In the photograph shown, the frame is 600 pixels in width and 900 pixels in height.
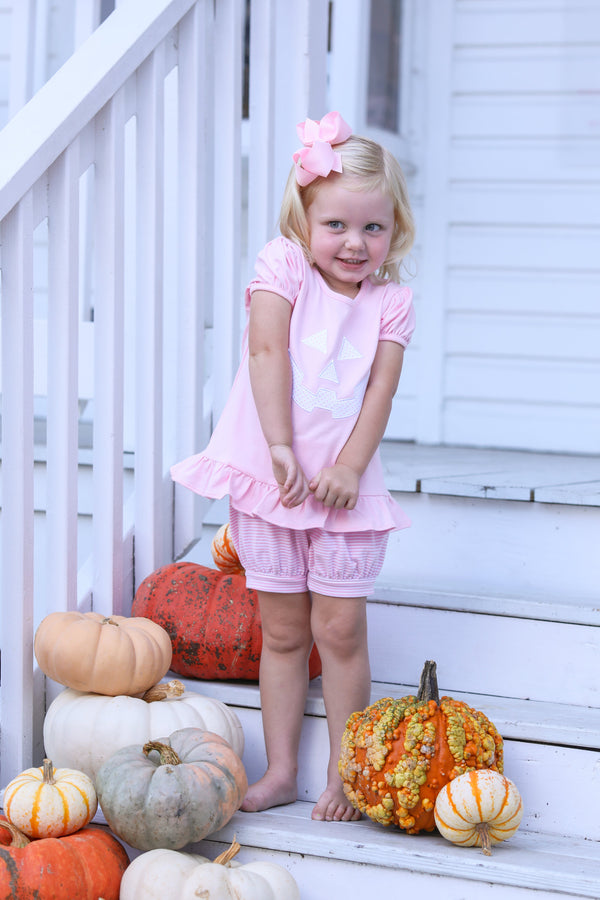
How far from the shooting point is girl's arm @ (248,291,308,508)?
5.91 feet

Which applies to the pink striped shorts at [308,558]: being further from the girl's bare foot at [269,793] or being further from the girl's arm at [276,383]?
the girl's bare foot at [269,793]

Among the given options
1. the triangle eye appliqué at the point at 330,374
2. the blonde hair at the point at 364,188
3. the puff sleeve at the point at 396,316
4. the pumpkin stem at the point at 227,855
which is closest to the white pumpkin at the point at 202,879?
the pumpkin stem at the point at 227,855

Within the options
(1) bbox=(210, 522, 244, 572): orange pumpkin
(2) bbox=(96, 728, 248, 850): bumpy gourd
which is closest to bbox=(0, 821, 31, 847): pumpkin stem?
(2) bbox=(96, 728, 248, 850): bumpy gourd

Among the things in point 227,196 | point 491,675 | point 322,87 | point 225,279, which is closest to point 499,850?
point 491,675

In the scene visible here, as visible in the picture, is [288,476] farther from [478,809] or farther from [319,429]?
[478,809]

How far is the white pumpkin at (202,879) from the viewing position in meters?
1.52

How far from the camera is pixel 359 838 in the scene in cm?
169

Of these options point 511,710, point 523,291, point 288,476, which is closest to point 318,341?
point 288,476

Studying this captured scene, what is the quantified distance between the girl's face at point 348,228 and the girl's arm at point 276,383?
0.12 m

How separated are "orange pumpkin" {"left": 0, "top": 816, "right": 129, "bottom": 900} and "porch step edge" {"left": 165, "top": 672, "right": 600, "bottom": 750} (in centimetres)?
49

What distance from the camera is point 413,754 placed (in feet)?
5.42

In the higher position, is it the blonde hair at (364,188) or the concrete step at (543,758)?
the blonde hair at (364,188)

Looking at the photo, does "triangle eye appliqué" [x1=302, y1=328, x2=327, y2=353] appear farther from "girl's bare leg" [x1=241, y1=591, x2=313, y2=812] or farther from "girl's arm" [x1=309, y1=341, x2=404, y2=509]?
"girl's bare leg" [x1=241, y1=591, x2=313, y2=812]

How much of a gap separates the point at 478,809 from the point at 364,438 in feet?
2.26
